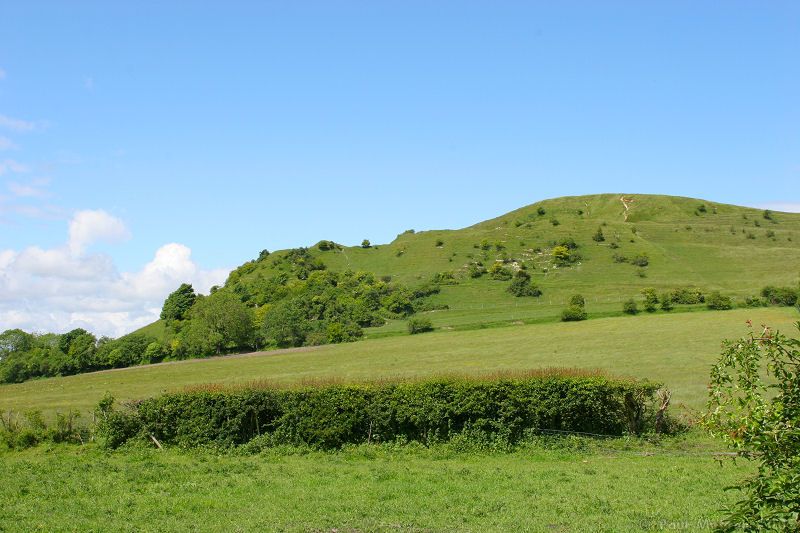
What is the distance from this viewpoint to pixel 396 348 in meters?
86.5

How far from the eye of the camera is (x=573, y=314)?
313 ft

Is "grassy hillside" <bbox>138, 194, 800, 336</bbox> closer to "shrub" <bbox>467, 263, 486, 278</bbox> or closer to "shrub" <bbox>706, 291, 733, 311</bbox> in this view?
"shrub" <bbox>467, 263, 486, 278</bbox>

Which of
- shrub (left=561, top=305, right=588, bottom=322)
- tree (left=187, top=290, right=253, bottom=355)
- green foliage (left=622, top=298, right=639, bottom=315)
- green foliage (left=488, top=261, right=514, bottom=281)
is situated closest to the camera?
shrub (left=561, top=305, right=588, bottom=322)

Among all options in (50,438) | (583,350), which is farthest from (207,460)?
(583,350)

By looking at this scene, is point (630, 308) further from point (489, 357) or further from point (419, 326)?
point (489, 357)

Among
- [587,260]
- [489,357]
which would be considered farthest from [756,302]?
[489,357]

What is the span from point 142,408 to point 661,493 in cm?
2141

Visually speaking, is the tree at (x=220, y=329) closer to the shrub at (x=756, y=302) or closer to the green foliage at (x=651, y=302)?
the green foliage at (x=651, y=302)

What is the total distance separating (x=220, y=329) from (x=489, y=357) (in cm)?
6742

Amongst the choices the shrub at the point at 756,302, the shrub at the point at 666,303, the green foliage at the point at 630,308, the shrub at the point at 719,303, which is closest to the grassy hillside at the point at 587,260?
the green foliage at the point at 630,308

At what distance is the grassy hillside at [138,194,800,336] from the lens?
116 m

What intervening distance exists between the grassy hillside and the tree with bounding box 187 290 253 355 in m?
27.1

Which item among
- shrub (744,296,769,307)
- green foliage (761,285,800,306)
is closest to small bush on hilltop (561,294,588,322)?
shrub (744,296,769,307)

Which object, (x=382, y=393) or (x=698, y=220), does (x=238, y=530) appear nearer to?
(x=382, y=393)
